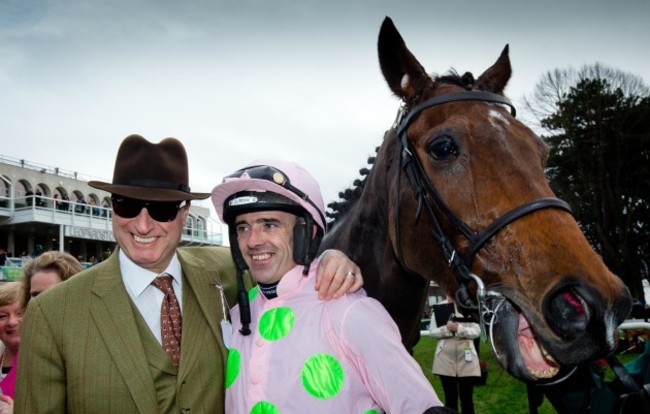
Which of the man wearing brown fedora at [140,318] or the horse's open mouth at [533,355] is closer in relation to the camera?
the horse's open mouth at [533,355]

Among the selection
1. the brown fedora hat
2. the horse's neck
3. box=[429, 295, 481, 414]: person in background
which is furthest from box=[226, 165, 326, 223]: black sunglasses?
box=[429, 295, 481, 414]: person in background

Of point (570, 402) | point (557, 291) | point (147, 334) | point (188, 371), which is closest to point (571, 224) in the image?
point (557, 291)

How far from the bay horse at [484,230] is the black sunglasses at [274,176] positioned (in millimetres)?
444

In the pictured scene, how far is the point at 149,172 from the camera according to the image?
246 cm

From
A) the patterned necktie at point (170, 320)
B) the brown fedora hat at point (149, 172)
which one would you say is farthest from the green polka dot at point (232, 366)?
the brown fedora hat at point (149, 172)

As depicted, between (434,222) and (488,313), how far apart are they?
1.49 ft

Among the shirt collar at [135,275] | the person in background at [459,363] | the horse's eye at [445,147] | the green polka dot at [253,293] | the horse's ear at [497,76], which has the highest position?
the horse's ear at [497,76]

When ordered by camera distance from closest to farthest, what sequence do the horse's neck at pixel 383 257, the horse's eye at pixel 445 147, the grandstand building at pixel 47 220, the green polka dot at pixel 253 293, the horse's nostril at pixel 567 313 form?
the horse's nostril at pixel 567 313 < the horse's eye at pixel 445 147 < the green polka dot at pixel 253 293 < the horse's neck at pixel 383 257 < the grandstand building at pixel 47 220

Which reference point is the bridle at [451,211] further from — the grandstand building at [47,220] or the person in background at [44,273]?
the grandstand building at [47,220]

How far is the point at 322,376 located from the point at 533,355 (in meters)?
0.74

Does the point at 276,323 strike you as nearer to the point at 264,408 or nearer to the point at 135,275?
the point at 264,408

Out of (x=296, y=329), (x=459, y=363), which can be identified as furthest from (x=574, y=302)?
(x=459, y=363)

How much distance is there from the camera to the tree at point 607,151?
2252 cm

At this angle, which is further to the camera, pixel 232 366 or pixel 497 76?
pixel 497 76
